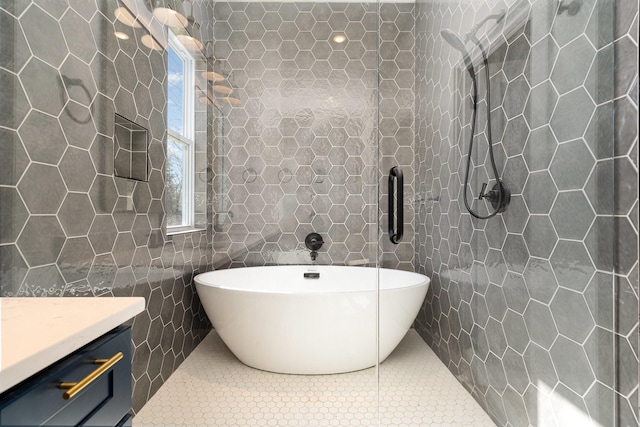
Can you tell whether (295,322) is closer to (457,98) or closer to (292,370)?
(292,370)

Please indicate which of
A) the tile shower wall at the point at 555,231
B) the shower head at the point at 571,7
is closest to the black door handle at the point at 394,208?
the tile shower wall at the point at 555,231

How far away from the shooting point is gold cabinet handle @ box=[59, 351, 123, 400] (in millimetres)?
649

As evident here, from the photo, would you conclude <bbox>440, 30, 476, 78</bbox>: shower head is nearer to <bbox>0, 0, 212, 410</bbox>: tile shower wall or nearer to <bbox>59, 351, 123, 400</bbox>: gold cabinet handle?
<bbox>0, 0, 212, 410</bbox>: tile shower wall

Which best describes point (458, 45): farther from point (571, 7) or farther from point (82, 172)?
point (82, 172)

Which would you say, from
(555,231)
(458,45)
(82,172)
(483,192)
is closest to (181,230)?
(82,172)

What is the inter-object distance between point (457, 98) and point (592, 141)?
695 mm

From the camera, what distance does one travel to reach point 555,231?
54.6 inches

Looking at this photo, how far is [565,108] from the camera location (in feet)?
4.46

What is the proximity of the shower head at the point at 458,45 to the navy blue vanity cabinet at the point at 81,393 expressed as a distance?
70.8 inches

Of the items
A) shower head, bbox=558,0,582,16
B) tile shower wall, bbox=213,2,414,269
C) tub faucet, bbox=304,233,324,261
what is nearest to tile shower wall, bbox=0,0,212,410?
tile shower wall, bbox=213,2,414,269

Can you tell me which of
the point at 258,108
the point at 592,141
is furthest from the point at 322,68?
the point at 592,141

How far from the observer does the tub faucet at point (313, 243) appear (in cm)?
289

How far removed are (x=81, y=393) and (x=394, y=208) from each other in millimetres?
1860

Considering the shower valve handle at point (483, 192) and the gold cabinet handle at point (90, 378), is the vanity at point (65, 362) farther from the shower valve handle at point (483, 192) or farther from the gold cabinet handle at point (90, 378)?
the shower valve handle at point (483, 192)
